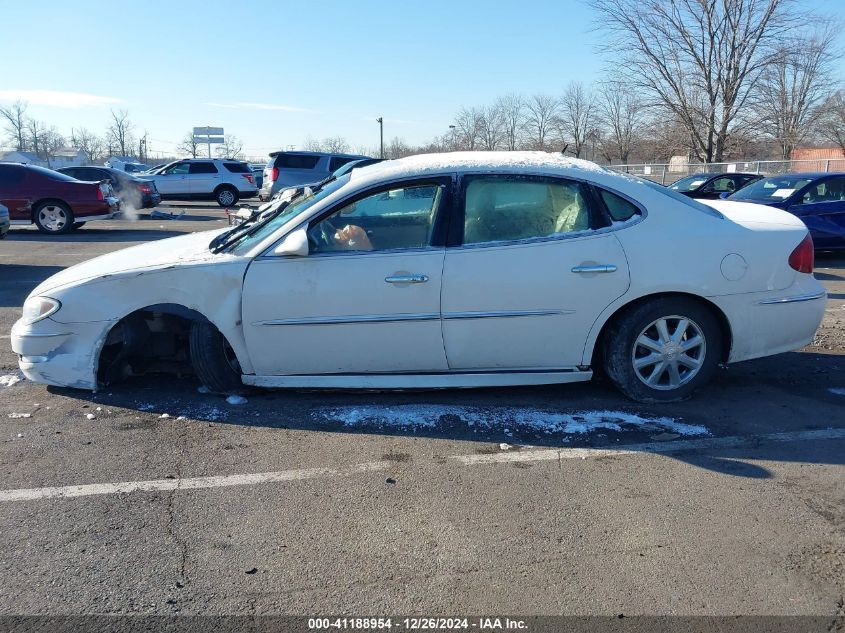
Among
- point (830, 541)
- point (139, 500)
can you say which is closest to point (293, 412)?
point (139, 500)

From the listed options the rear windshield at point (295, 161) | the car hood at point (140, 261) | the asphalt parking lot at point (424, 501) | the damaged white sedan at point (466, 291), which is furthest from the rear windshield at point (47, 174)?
the damaged white sedan at point (466, 291)

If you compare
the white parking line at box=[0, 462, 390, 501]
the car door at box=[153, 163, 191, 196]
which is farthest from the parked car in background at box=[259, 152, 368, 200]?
the white parking line at box=[0, 462, 390, 501]

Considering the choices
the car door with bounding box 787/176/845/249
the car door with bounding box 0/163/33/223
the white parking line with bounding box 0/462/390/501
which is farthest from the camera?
the car door with bounding box 0/163/33/223

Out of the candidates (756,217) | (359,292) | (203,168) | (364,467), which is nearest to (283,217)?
(359,292)

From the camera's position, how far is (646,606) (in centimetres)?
255

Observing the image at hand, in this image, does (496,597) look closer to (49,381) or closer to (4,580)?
(4,580)

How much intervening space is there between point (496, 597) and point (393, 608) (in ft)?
1.29

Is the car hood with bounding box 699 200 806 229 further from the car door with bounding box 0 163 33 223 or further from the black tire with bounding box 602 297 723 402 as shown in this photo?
the car door with bounding box 0 163 33 223

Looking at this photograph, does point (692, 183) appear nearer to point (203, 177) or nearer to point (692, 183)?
point (692, 183)

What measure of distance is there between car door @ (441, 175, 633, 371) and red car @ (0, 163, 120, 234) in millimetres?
13327

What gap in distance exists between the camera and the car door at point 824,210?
429 inches

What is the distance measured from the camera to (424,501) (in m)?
3.32

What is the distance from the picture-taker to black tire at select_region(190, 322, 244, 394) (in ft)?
14.8

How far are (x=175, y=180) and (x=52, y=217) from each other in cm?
1123
